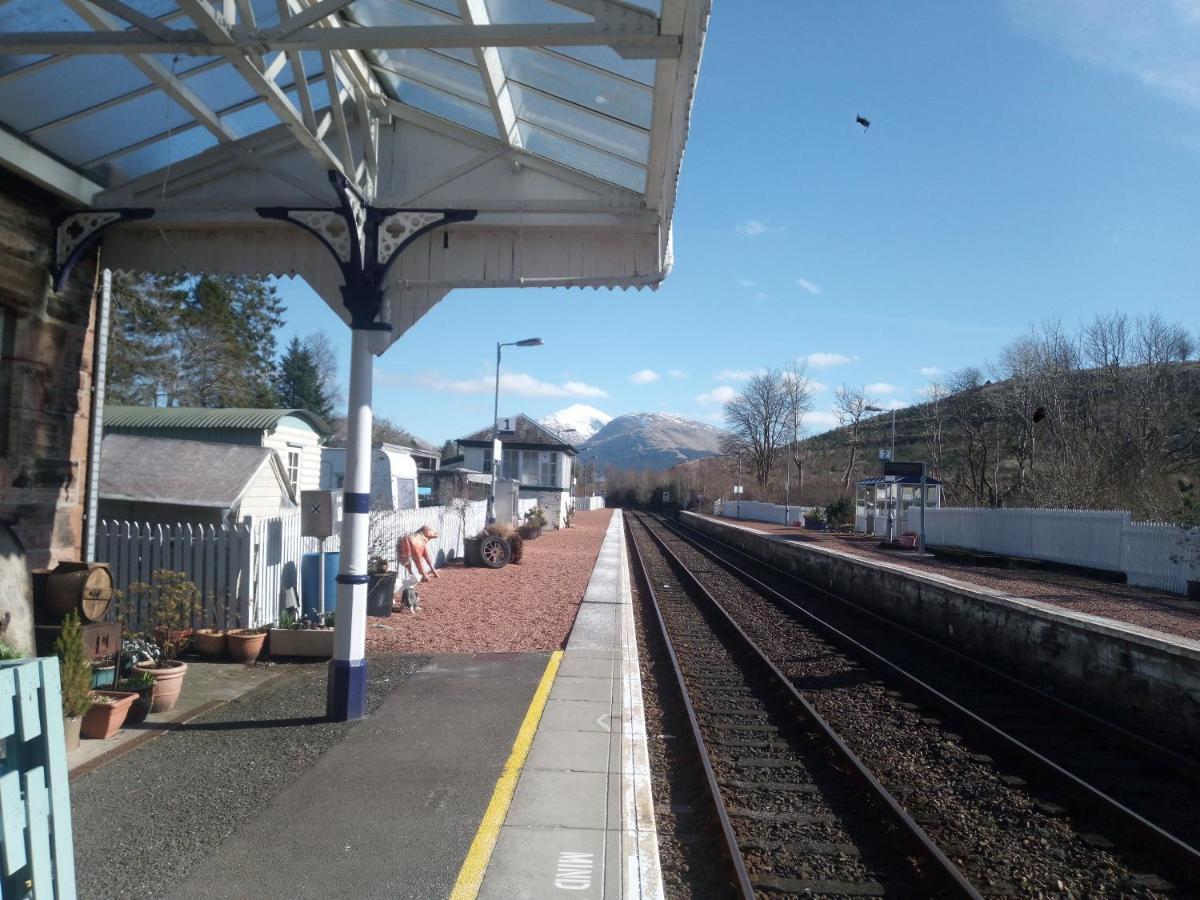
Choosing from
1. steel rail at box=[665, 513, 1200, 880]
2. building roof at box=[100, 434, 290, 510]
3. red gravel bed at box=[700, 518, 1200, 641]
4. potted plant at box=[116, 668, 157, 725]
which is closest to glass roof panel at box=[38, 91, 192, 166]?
building roof at box=[100, 434, 290, 510]

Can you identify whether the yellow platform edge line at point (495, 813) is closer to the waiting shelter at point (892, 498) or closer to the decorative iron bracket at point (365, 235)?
the decorative iron bracket at point (365, 235)

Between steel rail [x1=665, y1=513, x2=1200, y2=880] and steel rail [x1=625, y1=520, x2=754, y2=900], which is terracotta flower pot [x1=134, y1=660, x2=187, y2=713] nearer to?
steel rail [x1=625, y1=520, x2=754, y2=900]

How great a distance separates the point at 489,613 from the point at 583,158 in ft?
25.1

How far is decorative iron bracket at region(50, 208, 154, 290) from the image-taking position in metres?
8.28

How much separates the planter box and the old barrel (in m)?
2.25

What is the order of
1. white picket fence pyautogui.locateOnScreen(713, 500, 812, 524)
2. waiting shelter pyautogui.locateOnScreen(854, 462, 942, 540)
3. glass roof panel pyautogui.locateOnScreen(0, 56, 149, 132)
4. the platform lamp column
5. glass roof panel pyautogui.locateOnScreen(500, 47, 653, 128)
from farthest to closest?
white picket fence pyautogui.locateOnScreen(713, 500, 812, 524), waiting shelter pyautogui.locateOnScreen(854, 462, 942, 540), the platform lamp column, glass roof panel pyautogui.locateOnScreen(0, 56, 149, 132), glass roof panel pyautogui.locateOnScreen(500, 47, 653, 128)

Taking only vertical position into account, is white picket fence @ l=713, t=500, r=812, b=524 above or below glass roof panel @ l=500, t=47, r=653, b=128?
below

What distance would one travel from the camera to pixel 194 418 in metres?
20.1

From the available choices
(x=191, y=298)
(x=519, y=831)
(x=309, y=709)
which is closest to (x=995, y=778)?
(x=519, y=831)

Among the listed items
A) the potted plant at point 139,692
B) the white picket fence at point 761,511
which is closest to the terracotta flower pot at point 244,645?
the potted plant at point 139,692

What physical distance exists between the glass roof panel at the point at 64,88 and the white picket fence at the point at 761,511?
45.1 m

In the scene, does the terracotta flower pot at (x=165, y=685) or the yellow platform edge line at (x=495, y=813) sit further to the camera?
the terracotta flower pot at (x=165, y=685)

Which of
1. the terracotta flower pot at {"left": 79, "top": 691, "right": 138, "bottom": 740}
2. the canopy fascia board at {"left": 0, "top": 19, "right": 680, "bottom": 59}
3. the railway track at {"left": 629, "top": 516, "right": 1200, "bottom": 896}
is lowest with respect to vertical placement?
the railway track at {"left": 629, "top": 516, "right": 1200, "bottom": 896}

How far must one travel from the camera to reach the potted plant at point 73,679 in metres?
6.02
